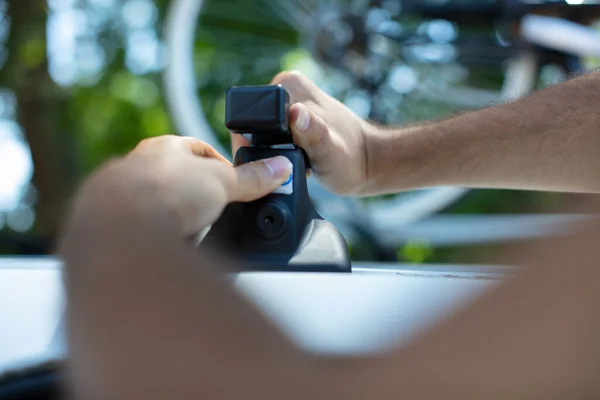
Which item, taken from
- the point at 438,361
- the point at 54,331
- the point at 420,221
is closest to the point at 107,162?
the point at 54,331

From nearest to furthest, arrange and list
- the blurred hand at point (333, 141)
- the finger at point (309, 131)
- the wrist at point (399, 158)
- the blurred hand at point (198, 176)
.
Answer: the blurred hand at point (198, 176)
the finger at point (309, 131)
the blurred hand at point (333, 141)
the wrist at point (399, 158)

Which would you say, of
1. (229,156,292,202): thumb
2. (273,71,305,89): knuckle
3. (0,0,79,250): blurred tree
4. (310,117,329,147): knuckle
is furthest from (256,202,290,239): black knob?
(0,0,79,250): blurred tree

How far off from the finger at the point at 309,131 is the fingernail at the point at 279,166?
2.6 inches

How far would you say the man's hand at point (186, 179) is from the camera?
375 mm

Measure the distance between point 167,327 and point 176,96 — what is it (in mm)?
1781

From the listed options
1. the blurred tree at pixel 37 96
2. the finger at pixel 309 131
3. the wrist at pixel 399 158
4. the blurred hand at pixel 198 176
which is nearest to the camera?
the blurred hand at pixel 198 176

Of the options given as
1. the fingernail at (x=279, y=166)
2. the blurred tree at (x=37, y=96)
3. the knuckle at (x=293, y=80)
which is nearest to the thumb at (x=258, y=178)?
the fingernail at (x=279, y=166)

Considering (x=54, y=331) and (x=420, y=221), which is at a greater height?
(x=54, y=331)

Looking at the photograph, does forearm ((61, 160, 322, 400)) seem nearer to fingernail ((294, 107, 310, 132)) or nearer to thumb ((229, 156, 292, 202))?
thumb ((229, 156, 292, 202))

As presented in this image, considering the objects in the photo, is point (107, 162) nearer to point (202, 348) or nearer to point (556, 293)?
point (202, 348)

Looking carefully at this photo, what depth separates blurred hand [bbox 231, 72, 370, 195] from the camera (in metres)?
0.78

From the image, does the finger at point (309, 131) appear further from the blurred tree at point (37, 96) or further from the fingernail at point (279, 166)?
the blurred tree at point (37, 96)

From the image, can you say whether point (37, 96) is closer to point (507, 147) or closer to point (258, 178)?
point (507, 147)

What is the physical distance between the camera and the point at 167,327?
296 mm
